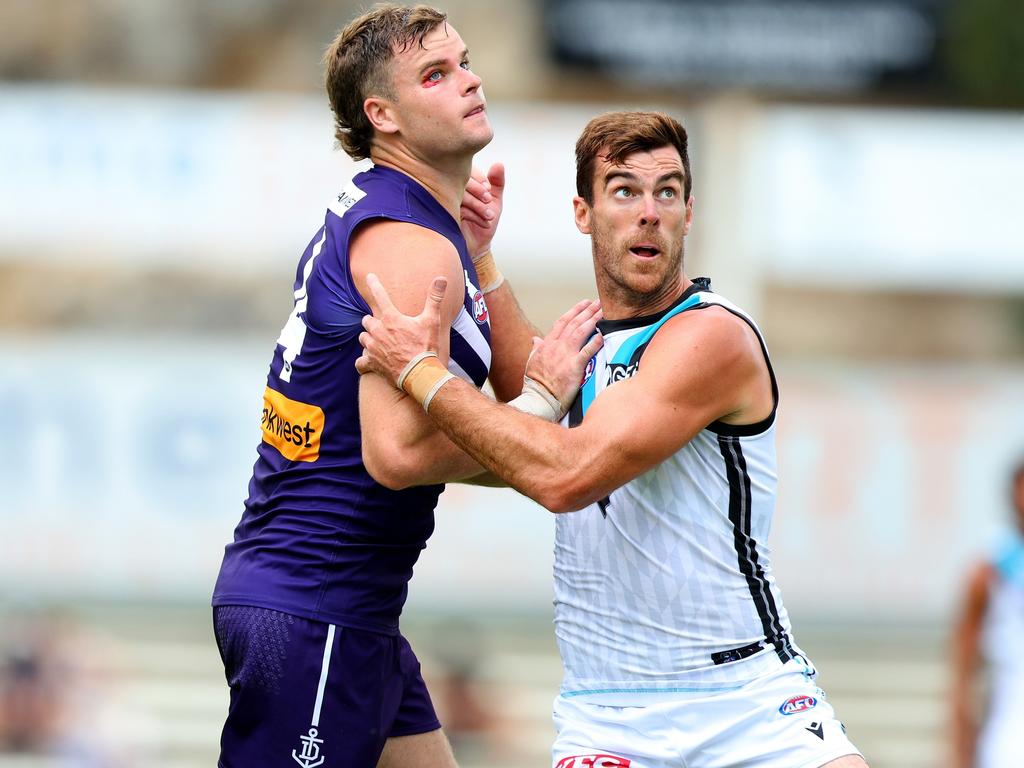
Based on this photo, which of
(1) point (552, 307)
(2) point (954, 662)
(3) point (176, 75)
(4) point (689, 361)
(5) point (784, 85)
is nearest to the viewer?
(4) point (689, 361)

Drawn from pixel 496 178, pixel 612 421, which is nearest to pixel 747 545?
pixel 612 421

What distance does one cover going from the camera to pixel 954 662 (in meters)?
7.95

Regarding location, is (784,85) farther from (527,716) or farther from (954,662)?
(954,662)

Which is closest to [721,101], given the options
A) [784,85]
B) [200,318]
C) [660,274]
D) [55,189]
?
[784,85]

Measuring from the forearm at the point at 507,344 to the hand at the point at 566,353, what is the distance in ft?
1.62

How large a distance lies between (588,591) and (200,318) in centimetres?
1728

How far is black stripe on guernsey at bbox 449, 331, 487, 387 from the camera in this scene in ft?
14.5

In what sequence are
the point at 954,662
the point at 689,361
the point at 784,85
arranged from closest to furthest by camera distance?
the point at 689,361
the point at 954,662
the point at 784,85

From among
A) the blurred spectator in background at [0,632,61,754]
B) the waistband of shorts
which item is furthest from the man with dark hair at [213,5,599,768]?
the blurred spectator in background at [0,632,61,754]

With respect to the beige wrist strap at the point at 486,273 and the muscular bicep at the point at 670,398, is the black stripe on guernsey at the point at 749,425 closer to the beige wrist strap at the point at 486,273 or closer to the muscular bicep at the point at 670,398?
the muscular bicep at the point at 670,398

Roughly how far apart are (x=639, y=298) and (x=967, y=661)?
13.8 ft

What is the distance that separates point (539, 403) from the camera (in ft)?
14.4

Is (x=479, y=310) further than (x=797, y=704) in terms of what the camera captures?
Yes

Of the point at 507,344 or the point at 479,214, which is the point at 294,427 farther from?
the point at 479,214
